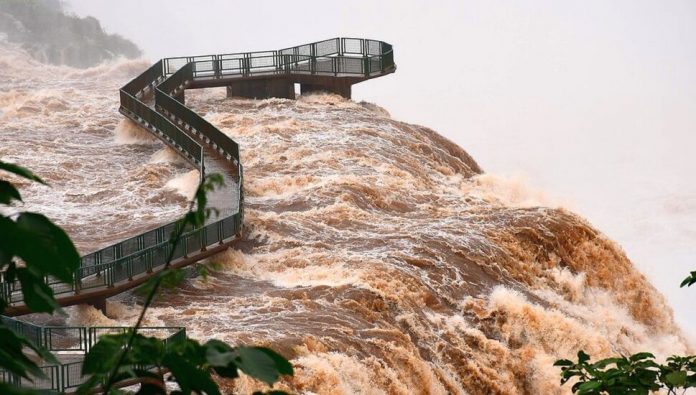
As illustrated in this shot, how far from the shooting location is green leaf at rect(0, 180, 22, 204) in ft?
12.7

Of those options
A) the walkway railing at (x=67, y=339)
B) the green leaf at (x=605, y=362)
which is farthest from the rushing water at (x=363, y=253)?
the green leaf at (x=605, y=362)

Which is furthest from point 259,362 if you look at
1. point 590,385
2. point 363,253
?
point 363,253

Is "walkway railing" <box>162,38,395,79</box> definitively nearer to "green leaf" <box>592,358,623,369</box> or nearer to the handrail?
the handrail

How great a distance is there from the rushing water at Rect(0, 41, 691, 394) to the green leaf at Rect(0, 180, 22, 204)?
11511 mm

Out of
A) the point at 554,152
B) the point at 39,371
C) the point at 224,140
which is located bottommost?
the point at 554,152

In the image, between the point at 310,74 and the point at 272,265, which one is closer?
the point at 272,265

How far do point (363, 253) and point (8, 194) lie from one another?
65.2ft

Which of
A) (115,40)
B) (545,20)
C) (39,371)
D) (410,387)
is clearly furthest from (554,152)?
(39,371)

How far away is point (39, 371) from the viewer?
3928 mm

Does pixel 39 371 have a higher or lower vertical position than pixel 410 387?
higher

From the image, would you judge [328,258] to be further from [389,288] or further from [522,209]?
[522,209]

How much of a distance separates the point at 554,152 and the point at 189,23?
31.3m

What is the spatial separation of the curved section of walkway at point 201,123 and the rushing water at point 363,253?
1.53ft

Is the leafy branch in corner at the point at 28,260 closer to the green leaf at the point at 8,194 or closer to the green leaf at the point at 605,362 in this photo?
the green leaf at the point at 8,194
